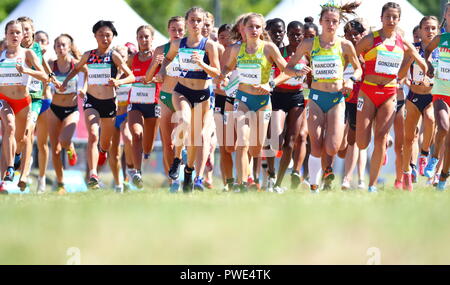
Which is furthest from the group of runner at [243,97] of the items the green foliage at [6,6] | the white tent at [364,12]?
the green foliage at [6,6]

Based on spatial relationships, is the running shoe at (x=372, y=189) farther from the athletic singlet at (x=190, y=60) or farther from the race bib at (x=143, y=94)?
the race bib at (x=143, y=94)

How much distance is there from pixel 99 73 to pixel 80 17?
22.7ft

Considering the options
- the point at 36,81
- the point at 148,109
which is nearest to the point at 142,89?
the point at 148,109

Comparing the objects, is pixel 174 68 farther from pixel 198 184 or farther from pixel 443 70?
pixel 443 70

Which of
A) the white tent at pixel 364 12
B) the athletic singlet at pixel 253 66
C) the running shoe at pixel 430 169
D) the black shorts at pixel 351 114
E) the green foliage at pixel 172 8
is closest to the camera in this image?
the athletic singlet at pixel 253 66

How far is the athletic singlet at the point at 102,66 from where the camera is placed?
587 inches

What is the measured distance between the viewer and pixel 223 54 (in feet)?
43.9

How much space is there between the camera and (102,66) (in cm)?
1494

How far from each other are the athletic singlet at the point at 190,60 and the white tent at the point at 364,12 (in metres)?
7.30
